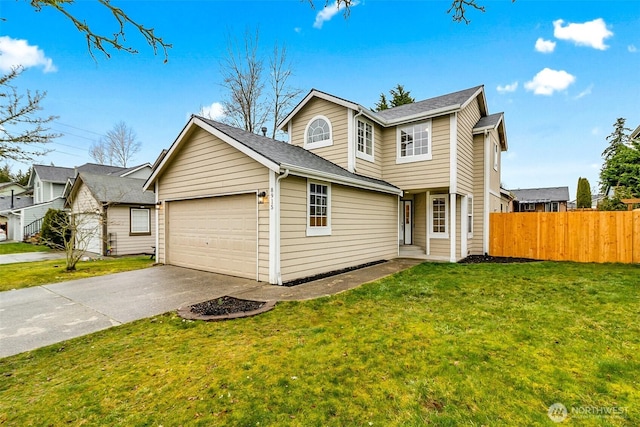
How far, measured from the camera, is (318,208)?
7969 mm

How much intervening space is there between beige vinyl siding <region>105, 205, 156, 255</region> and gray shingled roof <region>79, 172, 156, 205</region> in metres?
0.45

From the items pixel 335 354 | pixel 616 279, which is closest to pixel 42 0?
pixel 335 354

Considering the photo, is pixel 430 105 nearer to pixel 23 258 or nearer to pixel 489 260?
pixel 489 260

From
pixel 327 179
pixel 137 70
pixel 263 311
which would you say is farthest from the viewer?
pixel 137 70

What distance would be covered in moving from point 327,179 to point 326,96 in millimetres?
4411

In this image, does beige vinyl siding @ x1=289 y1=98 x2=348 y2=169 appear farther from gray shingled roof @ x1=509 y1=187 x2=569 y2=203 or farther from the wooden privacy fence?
gray shingled roof @ x1=509 y1=187 x2=569 y2=203

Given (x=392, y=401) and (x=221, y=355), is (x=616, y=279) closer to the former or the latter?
(x=392, y=401)

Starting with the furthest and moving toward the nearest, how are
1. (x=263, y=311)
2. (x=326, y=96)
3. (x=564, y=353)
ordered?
(x=326, y=96)
(x=263, y=311)
(x=564, y=353)

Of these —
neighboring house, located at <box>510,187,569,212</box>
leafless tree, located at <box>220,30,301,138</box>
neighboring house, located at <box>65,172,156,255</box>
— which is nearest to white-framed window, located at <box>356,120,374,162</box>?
neighboring house, located at <box>65,172,156,255</box>

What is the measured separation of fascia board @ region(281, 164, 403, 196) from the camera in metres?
6.91

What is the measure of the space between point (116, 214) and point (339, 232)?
1210 cm

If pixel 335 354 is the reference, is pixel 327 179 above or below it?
above

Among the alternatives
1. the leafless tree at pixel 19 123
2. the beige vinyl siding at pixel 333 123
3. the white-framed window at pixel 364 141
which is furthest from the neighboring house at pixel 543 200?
the leafless tree at pixel 19 123

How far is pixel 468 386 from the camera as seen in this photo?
2.79 meters
